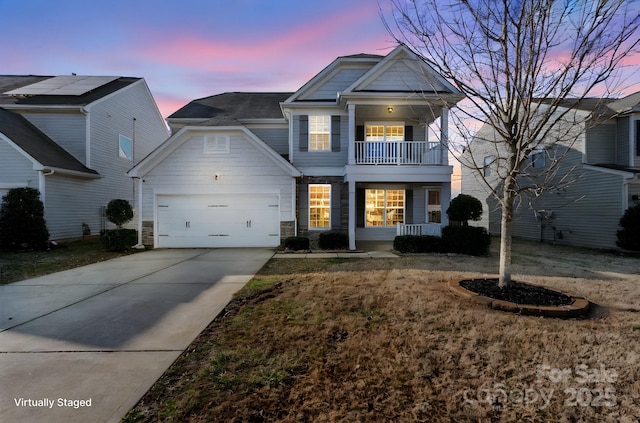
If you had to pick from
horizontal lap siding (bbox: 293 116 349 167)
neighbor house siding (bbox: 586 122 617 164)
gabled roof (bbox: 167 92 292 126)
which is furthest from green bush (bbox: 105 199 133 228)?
neighbor house siding (bbox: 586 122 617 164)

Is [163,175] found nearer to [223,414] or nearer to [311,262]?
[311,262]

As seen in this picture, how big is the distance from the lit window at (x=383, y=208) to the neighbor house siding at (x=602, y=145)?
8.55 m

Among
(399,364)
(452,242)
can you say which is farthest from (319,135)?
(399,364)

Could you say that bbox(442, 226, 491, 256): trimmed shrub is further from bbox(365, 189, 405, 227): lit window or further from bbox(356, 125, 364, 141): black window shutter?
bbox(356, 125, 364, 141): black window shutter

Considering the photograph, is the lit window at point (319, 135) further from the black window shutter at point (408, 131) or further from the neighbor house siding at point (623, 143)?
the neighbor house siding at point (623, 143)

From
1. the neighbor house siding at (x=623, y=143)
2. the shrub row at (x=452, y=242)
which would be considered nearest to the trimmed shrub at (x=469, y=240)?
the shrub row at (x=452, y=242)

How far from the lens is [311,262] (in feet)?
29.7

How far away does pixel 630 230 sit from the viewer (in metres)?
11.0

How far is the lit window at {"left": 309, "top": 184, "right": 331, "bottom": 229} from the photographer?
13.0 m

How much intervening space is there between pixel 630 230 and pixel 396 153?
28.7ft

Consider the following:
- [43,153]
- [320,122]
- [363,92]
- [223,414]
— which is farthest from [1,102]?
[223,414]

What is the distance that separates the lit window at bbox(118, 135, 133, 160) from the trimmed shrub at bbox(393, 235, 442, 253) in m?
16.2

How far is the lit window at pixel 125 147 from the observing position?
56.7 feet

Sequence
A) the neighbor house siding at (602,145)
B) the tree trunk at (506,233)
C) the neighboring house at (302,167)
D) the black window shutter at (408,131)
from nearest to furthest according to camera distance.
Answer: the tree trunk at (506,233) < the neighboring house at (302,167) < the neighbor house siding at (602,145) < the black window shutter at (408,131)
